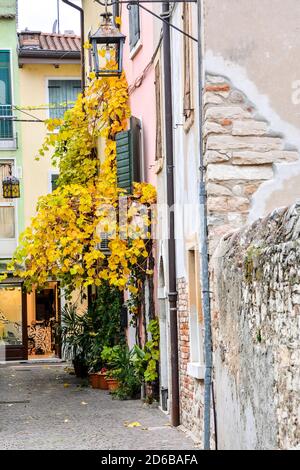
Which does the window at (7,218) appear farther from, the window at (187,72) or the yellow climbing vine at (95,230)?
the window at (187,72)

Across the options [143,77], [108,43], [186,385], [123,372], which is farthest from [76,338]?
[186,385]

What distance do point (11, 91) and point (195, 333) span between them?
20887 millimetres

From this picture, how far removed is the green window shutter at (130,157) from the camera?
18.8 metres

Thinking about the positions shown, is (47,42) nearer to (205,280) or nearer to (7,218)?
(7,218)

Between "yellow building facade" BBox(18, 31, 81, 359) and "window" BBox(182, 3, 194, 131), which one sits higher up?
"yellow building facade" BBox(18, 31, 81, 359)

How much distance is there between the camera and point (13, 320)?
108 ft

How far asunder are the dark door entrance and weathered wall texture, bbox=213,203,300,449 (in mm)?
22926

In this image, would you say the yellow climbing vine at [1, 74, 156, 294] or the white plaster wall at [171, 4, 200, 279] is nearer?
the white plaster wall at [171, 4, 200, 279]

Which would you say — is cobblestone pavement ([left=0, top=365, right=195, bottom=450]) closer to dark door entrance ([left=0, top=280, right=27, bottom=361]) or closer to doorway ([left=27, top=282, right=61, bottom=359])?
dark door entrance ([left=0, top=280, right=27, bottom=361])

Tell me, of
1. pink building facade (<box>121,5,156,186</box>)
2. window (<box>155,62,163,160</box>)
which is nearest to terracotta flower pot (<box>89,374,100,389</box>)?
pink building facade (<box>121,5,156,186</box>)

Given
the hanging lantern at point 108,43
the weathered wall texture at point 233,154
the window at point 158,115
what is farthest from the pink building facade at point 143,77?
the weathered wall texture at point 233,154

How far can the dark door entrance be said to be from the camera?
32469 millimetres

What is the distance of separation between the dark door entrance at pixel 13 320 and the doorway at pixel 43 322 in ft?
1.81
